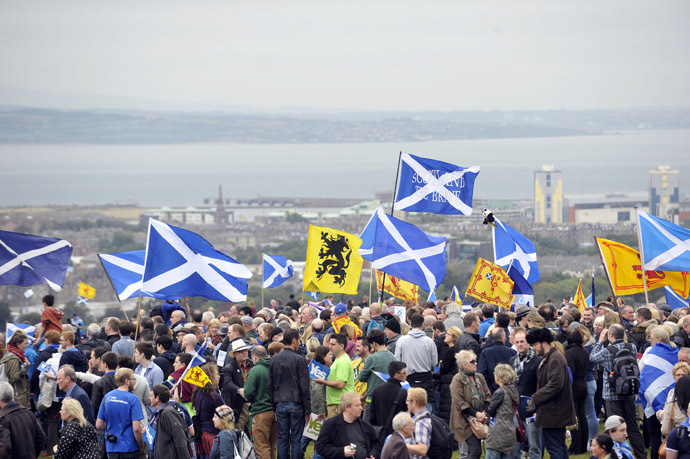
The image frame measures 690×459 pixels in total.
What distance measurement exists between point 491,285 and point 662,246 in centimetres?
321

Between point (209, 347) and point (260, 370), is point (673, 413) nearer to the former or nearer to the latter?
point (260, 370)

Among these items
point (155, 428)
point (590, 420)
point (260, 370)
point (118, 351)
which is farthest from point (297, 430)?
point (590, 420)

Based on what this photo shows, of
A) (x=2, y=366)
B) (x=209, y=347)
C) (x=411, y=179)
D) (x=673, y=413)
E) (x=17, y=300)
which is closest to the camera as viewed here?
(x=673, y=413)

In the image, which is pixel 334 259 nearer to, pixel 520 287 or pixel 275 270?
pixel 520 287

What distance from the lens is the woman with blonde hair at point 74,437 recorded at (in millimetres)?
9266

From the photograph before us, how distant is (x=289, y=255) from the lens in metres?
194

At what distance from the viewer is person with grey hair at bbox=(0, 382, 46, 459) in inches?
372

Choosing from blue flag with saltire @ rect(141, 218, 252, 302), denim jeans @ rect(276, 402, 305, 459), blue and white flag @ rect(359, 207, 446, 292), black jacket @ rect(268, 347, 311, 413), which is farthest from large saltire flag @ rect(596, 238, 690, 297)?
blue flag with saltire @ rect(141, 218, 252, 302)

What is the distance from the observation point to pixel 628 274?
14172 mm

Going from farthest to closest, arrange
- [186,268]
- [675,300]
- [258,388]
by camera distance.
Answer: [675,300]
[186,268]
[258,388]

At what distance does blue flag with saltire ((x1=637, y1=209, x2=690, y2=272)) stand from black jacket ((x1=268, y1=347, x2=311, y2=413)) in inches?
199

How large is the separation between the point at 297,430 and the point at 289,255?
18275 cm

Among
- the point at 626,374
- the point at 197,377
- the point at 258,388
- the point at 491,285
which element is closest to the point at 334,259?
the point at 491,285

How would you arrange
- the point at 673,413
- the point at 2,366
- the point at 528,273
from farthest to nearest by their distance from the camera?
the point at 528,273 → the point at 2,366 → the point at 673,413
